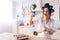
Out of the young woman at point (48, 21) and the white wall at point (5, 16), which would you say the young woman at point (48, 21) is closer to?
the young woman at point (48, 21)

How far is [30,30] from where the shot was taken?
3.25 ft

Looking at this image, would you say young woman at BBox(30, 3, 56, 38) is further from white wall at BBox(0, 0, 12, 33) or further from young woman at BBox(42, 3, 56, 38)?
white wall at BBox(0, 0, 12, 33)

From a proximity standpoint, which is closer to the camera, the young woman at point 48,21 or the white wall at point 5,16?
the young woman at point 48,21

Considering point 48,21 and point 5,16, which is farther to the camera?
point 5,16

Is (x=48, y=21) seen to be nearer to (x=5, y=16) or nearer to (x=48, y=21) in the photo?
(x=48, y=21)

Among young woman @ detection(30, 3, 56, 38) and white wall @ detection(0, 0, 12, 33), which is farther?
white wall @ detection(0, 0, 12, 33)

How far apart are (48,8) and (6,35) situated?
54cm

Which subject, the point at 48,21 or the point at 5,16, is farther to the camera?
the point at 5,16

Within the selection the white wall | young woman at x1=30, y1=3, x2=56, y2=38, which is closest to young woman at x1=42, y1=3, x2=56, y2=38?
young woman at x1=30, y1=3, x2=56, y2=38

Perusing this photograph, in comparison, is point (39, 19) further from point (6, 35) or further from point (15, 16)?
point (6, 35)

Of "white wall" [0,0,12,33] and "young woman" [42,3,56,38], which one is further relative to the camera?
"white wall" [0,0,12,33]

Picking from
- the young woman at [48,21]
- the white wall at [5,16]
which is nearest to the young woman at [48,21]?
the young woman at [48,21]

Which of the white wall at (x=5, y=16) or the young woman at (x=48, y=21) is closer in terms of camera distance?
the young woman at (x=48, y=21)

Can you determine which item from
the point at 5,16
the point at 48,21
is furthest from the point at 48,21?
the point at 5,16
